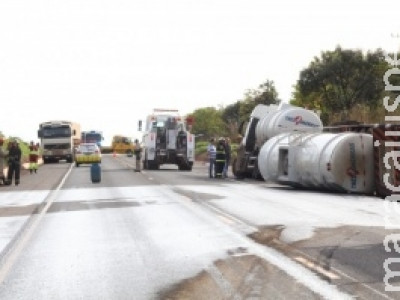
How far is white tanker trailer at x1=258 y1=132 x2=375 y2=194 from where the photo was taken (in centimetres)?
2091

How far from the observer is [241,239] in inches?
439

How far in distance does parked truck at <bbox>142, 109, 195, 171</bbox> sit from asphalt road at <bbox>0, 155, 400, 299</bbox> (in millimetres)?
21177

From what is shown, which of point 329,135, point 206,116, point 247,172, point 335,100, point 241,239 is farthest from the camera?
point 206,116

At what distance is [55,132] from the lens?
192ft

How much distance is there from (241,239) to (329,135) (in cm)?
1158

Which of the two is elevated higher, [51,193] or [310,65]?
[310,65]

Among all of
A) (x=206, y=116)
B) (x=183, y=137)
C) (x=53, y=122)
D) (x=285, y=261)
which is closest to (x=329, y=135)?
(x=285, y=261)

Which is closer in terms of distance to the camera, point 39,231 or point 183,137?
point 39,231

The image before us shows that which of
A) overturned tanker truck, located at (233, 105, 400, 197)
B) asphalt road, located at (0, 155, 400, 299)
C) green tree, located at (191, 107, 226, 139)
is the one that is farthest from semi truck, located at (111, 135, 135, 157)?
asphalt road, located at (0, 155, 400, 299)

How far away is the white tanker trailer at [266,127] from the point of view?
91.7 ft

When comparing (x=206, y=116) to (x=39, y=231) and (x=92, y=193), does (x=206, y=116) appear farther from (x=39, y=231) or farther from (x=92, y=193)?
(x=39, y=231)

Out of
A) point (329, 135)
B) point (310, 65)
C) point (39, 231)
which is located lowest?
point (39, 231)

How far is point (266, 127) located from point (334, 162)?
801 centimetres

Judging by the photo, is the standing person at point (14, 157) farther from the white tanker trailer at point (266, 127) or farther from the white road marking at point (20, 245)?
the white road marking at point (20, 245)
